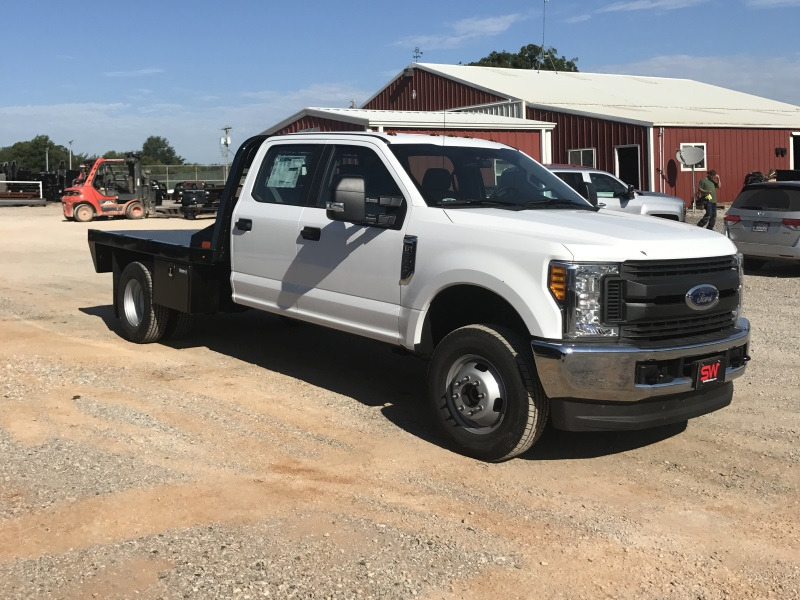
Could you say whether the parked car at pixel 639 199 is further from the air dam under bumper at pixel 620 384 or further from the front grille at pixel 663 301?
the air dam under bumper at pixel 620 384

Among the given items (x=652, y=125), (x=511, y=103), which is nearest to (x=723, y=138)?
(x=652, y=125)

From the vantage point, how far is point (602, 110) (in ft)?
116

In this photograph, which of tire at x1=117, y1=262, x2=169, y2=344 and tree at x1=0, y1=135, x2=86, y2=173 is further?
tree at x1=0, y1=135, x2=86, y2=173

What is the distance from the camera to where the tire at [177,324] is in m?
9.30

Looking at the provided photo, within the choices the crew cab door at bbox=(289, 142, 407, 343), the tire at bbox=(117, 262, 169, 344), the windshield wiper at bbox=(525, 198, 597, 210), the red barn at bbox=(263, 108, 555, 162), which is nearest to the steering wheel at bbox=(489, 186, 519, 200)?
the windshield wiper at bbox=(525, 198, 597, 210)

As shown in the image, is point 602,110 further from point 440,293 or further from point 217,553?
point 217,553

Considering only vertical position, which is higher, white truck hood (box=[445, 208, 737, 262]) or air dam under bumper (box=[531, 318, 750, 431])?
white truck hood (box=[445, 208, 737, 262])

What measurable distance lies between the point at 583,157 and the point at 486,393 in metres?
29.7

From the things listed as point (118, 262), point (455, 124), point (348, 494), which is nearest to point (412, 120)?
point (455, 124)

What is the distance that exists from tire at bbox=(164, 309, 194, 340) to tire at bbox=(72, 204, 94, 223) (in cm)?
2470

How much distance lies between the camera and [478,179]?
690 centimetres

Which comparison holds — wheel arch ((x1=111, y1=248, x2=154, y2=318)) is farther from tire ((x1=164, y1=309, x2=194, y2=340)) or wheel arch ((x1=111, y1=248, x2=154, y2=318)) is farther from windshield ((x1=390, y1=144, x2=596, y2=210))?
windshield ((x1=390, y1=144, x2=596, y2=210))

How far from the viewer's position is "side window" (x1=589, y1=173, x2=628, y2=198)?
19406 millimetres

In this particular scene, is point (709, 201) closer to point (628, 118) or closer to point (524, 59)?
point (628, 118)
